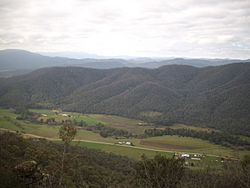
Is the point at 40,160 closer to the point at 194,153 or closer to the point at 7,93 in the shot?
the point at 194,153

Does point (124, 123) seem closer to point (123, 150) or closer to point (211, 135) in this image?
point (211, 135)

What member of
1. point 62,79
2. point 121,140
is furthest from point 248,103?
point 62,79

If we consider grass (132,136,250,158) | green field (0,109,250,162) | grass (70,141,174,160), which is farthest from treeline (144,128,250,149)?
grass (70,141,174,160)

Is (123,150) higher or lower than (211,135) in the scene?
lower

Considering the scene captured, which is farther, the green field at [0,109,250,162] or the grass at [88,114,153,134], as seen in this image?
the grass at [88,114,153,134]

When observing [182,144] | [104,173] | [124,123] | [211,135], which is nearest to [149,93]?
[124,123]

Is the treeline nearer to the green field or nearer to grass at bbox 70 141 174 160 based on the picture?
the green field
